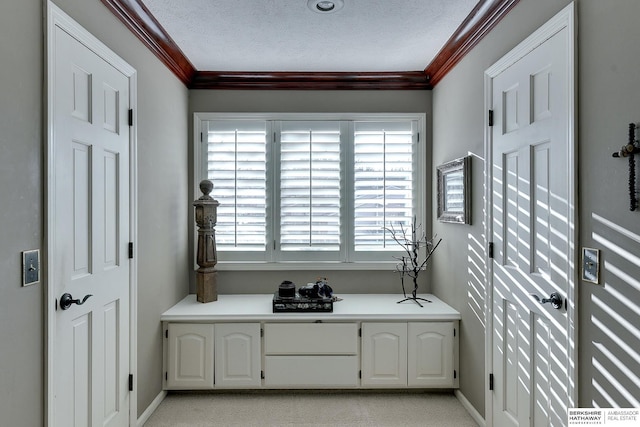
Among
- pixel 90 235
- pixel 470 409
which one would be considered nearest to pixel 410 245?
pixel 470 409

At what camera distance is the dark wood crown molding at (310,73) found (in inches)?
93.7

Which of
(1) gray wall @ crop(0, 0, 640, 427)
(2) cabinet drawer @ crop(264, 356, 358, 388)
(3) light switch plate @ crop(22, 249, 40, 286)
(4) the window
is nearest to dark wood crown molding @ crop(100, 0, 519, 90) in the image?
(1) gray wall @ crop(0, 0, 640, 427)

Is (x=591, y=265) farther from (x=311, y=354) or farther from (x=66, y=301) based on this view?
(x=66, y=301)

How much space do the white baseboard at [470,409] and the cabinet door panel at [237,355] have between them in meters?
1.53

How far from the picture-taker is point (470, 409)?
2779 mm

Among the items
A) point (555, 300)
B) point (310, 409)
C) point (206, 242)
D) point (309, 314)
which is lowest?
point (310, 409)

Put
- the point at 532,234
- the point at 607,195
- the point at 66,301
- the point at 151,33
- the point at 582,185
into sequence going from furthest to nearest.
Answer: the point at 151,33 → the point at 532,234 → the point at 66,301 → the point at 582,185 → the point at 607,195

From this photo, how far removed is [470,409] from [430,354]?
1.45ft

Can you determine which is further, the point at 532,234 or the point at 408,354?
the point at 408,354

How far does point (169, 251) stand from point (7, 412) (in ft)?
5.61

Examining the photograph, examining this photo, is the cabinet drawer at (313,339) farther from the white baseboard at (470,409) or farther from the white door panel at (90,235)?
the white door panel at (90,235)

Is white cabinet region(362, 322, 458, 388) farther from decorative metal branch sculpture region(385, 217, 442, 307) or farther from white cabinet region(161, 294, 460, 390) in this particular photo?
decorative metal branch sculpture region(385, 217, 442, 307)

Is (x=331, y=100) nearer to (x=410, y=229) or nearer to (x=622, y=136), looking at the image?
(x=410, y=229)

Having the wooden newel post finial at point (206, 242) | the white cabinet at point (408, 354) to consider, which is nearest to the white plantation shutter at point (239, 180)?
the wooden newel post finial at point (206, 242)
